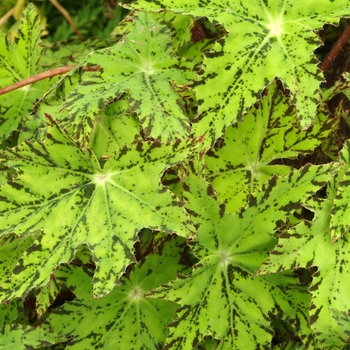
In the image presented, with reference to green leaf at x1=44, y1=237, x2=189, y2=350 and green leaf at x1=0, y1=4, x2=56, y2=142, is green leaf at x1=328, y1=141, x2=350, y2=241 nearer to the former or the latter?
green leaf at x1=44, y1=237, x2=189, y2=350

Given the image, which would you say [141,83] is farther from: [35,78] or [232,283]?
[232,283]

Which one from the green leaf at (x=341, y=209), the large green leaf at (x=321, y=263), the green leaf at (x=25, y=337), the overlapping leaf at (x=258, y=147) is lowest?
the green leaf at (x=25, y=337)

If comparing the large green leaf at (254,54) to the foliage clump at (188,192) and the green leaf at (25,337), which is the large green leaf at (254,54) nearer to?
the foliage clump at (188,192)

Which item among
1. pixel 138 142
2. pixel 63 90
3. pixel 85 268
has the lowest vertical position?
pixel 85 268

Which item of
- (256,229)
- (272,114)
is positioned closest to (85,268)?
(256,229)

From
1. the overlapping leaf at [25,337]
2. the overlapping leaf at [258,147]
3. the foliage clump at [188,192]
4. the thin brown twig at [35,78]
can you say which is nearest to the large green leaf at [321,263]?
the foliage clump at [188,192]

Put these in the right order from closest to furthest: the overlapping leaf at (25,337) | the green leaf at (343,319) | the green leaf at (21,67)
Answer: the green leaf at (343,319)
the overlapping leaf at (25,337)
the green leaf at (21,67)

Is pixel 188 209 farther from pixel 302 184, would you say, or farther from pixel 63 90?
pixel 63 90

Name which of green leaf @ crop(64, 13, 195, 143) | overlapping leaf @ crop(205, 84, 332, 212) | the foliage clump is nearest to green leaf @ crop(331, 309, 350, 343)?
the foliage clump
